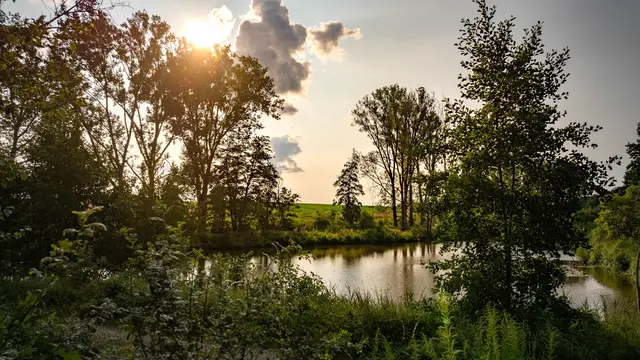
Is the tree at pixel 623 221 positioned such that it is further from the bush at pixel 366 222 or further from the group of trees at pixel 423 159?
the bush at pixel 366 222

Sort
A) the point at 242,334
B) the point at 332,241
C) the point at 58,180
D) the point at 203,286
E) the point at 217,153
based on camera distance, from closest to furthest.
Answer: the point at 242,334
the point at 203,286
the point at 58,180
the point at 217,153
the point at 332,241

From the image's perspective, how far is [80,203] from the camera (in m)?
11.5

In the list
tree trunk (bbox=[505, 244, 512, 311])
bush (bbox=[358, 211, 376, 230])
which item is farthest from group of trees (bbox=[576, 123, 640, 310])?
bush (bbox=[358, 211, 376, 230])

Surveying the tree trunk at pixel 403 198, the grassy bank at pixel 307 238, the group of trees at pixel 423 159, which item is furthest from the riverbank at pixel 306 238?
the group of trees at pixel 423 159

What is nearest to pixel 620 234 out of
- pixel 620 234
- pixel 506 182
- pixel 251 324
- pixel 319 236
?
pixel 620 234

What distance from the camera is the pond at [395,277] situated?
13.3m

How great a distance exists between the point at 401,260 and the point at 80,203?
16397 mm

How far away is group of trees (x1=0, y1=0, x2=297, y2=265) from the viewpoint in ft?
13.7

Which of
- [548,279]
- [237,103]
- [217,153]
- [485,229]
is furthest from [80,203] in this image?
[217,153]

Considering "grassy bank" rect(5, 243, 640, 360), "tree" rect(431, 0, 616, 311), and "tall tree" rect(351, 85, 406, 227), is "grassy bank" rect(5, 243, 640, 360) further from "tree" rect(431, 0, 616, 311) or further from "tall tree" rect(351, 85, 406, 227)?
"tall tree" rect(351, 85, 406, 227)

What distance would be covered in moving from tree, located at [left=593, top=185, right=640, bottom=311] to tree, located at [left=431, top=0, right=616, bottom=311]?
5648 millimetres

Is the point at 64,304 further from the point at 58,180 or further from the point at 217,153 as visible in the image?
the point at 217,153

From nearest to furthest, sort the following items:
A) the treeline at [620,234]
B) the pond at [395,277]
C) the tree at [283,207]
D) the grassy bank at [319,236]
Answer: the pond at [395,277] → the treeline at [620,234] → the grassy bank at [319,236] → the tree at [283,207]

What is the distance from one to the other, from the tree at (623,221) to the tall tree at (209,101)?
19879mm
